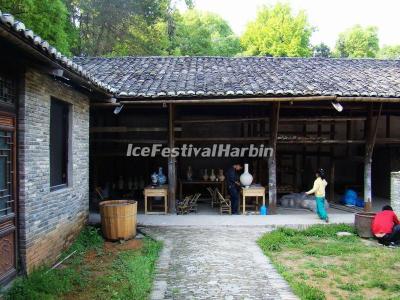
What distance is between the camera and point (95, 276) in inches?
232

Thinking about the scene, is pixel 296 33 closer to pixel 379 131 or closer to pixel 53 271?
pixel 379 131

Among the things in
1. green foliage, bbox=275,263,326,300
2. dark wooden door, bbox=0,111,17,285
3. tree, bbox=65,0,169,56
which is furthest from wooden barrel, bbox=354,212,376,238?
tree, bbox=65,0,169,56

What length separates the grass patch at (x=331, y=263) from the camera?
5473mm

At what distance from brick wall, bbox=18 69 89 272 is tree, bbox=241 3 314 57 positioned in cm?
2624

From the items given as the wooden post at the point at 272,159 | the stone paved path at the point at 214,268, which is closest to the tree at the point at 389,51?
the wooden post at the point at 272,159

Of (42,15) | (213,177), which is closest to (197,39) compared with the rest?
(42,15)

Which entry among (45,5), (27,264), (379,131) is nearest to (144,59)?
(45,5)

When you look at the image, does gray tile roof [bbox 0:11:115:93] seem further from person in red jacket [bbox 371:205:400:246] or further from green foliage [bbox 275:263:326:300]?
person in red jacket [bbox 371:205:400:246]

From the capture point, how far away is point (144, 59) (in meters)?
13.7

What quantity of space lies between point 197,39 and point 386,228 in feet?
74.2

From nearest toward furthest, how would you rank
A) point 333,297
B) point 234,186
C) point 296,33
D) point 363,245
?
point 333,297 → point 363,245 → point 234,186 → point 296,33

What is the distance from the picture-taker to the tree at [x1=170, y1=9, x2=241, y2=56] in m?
27.8

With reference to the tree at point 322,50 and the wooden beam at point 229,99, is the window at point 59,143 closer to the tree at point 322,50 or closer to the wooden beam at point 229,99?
the wooden beam at point 229,99

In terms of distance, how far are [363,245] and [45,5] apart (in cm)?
1210
